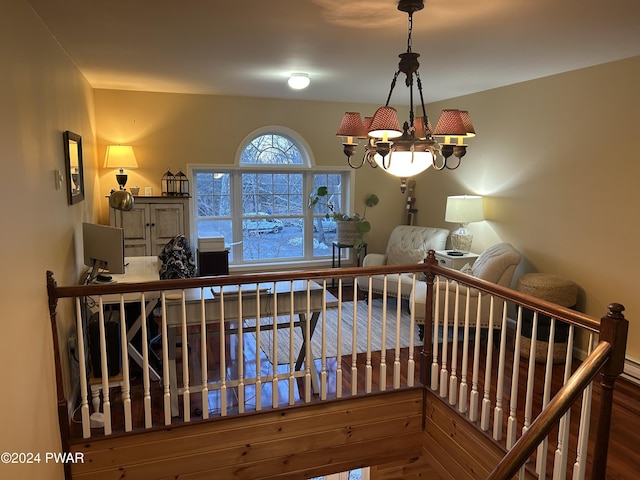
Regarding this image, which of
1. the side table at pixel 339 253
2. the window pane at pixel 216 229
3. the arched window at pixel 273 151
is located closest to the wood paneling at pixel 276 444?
the side table at pixel 339 253

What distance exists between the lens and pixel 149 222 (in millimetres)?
A: 5066

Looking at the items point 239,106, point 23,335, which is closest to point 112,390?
point 23,335

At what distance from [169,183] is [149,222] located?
590 millimetres

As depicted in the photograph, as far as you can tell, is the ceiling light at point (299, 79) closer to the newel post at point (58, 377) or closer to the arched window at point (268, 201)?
the arched window at point (268, 201)

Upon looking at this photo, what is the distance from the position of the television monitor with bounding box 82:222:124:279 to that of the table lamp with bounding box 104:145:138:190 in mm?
1825

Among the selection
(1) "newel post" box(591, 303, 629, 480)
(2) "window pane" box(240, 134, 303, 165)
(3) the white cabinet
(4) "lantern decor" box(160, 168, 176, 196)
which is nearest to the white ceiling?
(4) "lantern decor" box(160, 168, 176, 196)

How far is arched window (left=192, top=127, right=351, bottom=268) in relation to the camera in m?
5.96

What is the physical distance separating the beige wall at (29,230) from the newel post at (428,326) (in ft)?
7.50

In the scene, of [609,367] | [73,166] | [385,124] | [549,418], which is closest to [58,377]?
[73,166]

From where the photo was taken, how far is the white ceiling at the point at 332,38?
249 centimetres

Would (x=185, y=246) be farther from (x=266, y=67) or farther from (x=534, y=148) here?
(x=534, y=148)

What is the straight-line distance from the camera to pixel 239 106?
5.72m

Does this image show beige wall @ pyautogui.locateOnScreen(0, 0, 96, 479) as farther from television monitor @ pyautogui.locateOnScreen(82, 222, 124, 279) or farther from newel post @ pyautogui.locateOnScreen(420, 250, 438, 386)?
newel post @ pyautogui.locateOnScreen(420, 250, 438, 386)

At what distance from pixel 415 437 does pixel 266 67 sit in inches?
125
